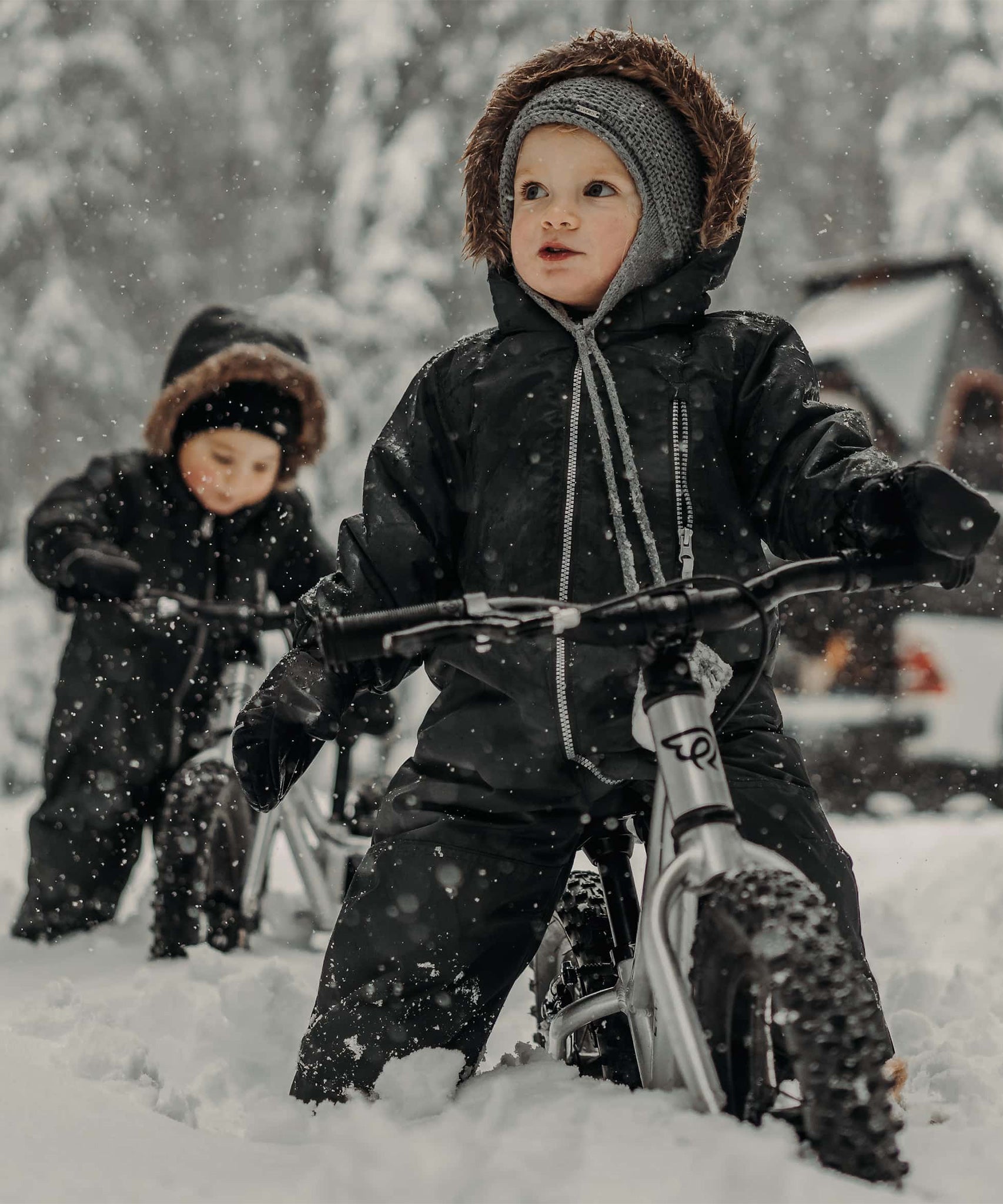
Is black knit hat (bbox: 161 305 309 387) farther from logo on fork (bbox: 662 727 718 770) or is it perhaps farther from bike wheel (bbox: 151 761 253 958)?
logo on fork (bbox: 662 727 718 770)

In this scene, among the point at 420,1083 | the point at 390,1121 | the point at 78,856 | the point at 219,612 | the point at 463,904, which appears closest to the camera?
the point at 390,1121

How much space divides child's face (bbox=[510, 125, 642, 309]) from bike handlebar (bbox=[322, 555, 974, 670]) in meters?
0.89

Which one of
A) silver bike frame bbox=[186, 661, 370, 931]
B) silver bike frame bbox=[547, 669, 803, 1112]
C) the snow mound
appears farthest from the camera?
silver bike frame bbox=[186, 661, 370, 931]

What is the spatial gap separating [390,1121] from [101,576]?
2898mm

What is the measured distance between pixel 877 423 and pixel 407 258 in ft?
16.7

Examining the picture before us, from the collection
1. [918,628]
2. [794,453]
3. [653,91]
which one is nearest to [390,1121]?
[794,453]

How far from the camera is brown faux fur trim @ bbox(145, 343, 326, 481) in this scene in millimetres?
5289

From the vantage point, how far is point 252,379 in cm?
Result: 534

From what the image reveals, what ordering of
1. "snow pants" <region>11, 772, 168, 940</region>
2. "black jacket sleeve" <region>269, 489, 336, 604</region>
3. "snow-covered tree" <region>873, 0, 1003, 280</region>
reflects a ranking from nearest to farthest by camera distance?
"snow pants" <region>11, 772, 168, 940</region>, "black jacket sleeve" <region>269, 489, 336, 604</region>, "snow-covered tree" <region>873, 0, 1003, 280</region>

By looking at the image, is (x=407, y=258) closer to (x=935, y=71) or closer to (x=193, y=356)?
(x=935, y=71)

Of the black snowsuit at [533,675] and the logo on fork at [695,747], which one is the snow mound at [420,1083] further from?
the logo on fork at [695,747]

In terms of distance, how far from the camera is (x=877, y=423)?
32.2 feet

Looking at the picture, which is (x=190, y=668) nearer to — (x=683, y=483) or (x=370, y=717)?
(x=370, y=717)

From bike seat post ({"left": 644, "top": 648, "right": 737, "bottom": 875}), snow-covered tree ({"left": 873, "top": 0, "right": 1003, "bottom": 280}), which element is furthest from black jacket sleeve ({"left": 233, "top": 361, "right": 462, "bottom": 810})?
snow-covered tree ({"left": 873, "top": 0, "right": 1003, "bottom": 280})
